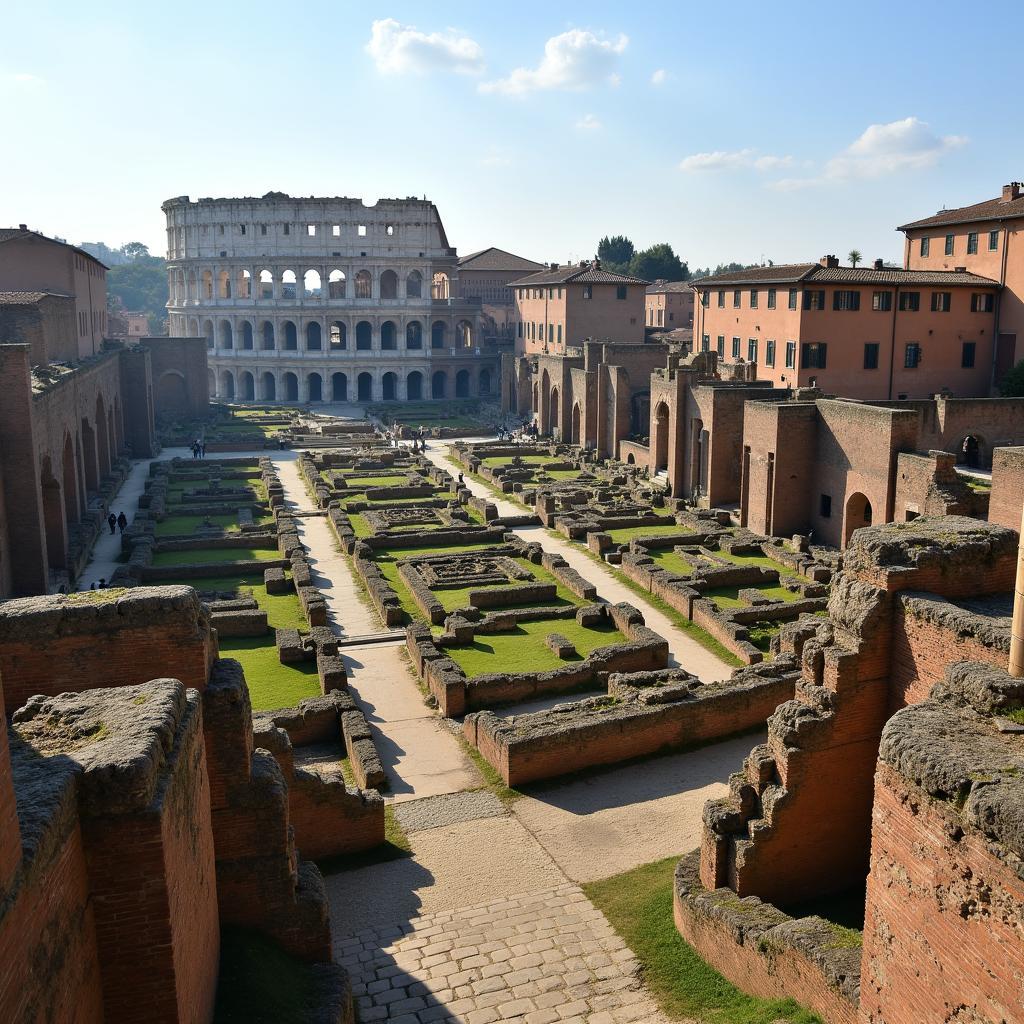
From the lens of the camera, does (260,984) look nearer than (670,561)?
Yes

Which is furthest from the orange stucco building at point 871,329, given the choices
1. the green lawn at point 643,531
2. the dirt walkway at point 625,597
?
the dirt walkway at point 625,597

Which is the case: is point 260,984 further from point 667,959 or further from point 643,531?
point 643,531

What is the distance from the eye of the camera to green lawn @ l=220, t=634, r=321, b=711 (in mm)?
18219

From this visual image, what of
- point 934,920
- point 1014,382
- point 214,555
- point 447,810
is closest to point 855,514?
point 1014,382

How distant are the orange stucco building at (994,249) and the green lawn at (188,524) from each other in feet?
110

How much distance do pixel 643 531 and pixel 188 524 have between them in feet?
51.8

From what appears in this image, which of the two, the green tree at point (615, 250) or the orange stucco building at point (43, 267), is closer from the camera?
the orange stucco building at point (43, 267)

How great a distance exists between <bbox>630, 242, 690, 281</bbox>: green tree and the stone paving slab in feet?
295

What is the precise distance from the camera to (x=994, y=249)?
146 ft

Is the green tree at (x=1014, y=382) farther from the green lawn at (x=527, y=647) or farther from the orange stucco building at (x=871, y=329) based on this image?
the green lawn at (x=527, y=647)

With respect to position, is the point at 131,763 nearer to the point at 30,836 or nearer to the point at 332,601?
the point at 30,836

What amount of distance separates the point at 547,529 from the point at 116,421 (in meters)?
26.0

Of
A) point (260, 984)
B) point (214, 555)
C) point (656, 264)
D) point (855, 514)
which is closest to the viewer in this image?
point (260, 984)

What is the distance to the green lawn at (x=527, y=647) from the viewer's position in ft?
65.6
